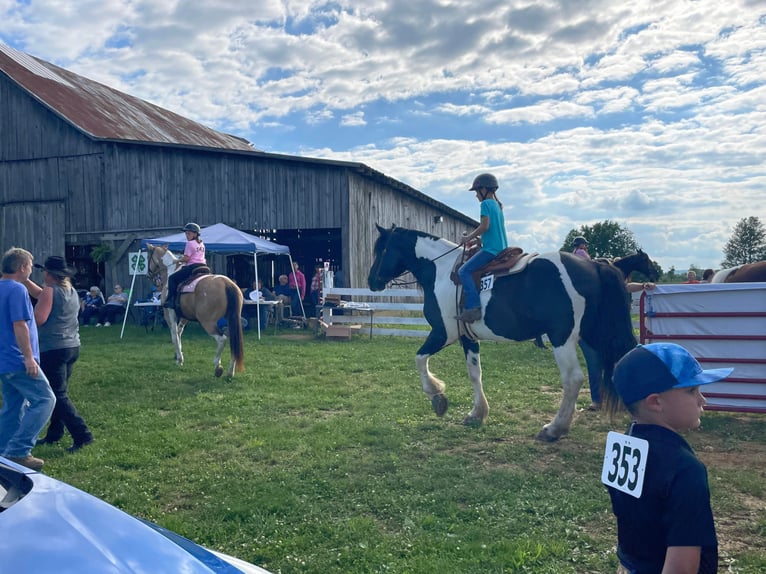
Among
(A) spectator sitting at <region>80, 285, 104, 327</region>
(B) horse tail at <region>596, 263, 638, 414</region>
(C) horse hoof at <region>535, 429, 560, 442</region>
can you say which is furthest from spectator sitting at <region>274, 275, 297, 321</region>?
(B) horse tail at <region>596, 263, 638, 414</region>

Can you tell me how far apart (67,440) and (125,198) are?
641 inches

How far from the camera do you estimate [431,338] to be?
707cm

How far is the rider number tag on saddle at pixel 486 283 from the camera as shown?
6.61 meters

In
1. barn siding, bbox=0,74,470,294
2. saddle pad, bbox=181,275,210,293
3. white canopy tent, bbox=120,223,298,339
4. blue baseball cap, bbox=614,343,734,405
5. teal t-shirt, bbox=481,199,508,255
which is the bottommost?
blue baseball cap, bbox=614,343,734,405

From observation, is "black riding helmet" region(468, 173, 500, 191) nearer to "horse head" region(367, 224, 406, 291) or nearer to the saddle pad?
"horse head" region(367, 224, 406, 291)

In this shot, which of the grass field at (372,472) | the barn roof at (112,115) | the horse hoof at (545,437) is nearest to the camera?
the grass field at (372,472)

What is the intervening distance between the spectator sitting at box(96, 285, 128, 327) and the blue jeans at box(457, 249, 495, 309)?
16.0m

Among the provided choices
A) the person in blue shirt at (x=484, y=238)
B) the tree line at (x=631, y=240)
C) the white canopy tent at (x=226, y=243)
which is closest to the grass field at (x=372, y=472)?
the person in blue shirt at (x=484, y=238)

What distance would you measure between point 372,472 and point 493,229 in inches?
124

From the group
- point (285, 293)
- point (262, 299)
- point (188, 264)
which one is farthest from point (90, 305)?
point (188, 264)

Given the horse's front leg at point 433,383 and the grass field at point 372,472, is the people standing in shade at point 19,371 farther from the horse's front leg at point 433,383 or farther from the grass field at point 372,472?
the horse's front leg at point 433,383

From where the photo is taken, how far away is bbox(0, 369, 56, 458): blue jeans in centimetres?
532

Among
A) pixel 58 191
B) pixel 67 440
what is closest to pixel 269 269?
pixel 58 191

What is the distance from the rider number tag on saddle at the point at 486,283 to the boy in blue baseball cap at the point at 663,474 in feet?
14.9
